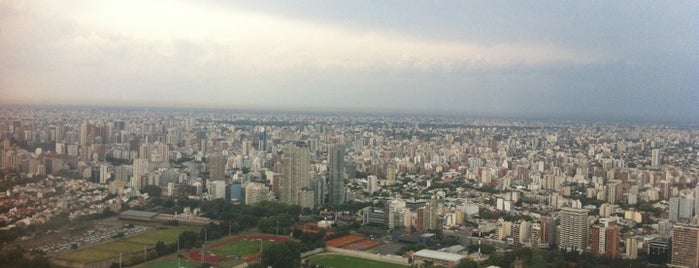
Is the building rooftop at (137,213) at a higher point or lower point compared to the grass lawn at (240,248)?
higher

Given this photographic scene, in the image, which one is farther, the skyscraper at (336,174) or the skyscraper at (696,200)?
the skyscraper at (336,174)

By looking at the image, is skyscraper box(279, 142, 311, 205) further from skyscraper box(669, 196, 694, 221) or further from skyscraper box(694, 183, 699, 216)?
skyscraper box(694, 183, 699, 216)

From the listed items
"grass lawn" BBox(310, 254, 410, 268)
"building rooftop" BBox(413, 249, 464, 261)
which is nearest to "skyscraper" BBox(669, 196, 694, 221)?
"building rooftop" BBox(413, 249, 464, 261)

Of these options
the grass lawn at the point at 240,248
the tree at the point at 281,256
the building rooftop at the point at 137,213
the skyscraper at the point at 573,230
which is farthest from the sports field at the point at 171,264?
the skyscraper at the point at 573,230

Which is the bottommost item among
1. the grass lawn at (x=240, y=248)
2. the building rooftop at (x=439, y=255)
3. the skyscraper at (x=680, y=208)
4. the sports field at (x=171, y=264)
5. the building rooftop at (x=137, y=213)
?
the building rooftop at (x=439, y=255)

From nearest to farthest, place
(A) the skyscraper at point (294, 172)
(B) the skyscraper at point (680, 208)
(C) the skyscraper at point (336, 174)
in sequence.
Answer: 1. (B) the skyscraper at point (680, 208)
2. (A) the skyscraper at point (294, 172)
3. (C) the skyscraper at point (336, 174)

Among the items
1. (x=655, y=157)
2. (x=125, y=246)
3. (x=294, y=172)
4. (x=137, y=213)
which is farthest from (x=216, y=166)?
(x=655, y=157)

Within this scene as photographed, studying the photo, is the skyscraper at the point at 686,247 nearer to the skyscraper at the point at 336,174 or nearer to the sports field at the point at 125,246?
the skyscraper at the point at 336,174

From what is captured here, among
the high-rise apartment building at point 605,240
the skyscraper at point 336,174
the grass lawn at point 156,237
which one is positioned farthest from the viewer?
the skyscraper at point 336,174
